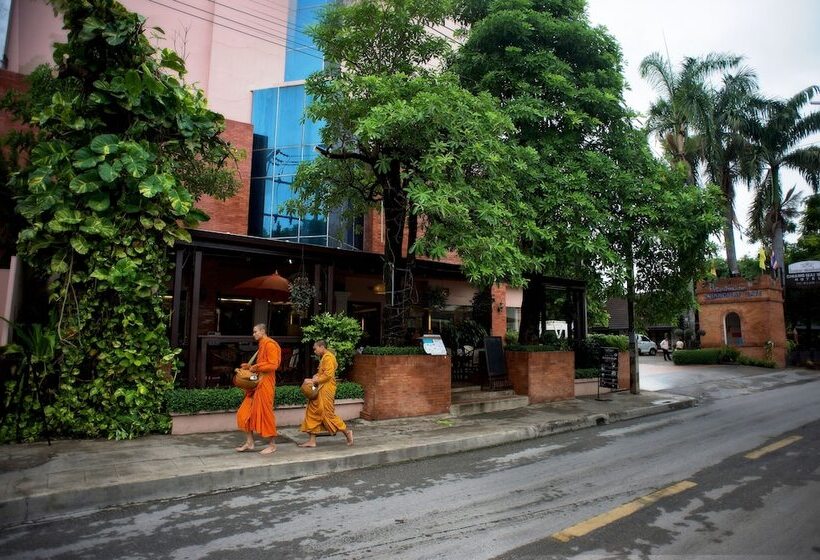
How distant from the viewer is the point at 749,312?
27.2m

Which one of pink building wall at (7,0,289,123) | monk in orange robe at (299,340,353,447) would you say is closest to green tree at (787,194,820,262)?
pink building wall at (7,0,289,123)

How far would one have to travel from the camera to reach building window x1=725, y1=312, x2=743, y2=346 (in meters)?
27.5

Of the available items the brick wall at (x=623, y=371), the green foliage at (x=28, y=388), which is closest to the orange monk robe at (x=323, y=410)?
the green foliage at (x=28, y=388)

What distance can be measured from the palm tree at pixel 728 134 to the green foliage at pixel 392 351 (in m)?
21.1

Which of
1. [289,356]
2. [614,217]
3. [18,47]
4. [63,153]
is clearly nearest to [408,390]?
[289,356]

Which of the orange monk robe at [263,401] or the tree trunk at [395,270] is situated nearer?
the orange monk robe at [263,401]

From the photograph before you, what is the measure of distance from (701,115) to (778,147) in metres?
7.77

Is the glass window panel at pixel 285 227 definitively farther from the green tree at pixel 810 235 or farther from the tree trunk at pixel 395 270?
the green tree at pixel 810 235

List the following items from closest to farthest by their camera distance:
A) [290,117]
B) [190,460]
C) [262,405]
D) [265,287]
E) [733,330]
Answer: [190,460] < [262,405] < [265,287] < [290,117] < [733,330]

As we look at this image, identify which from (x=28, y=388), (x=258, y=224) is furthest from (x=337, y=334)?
(x=258, y=224)

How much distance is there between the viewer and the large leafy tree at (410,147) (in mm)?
9234

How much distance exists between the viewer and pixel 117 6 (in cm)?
836

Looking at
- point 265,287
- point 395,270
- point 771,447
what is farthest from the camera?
point 265,287

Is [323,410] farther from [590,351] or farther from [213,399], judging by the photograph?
[590,351]
